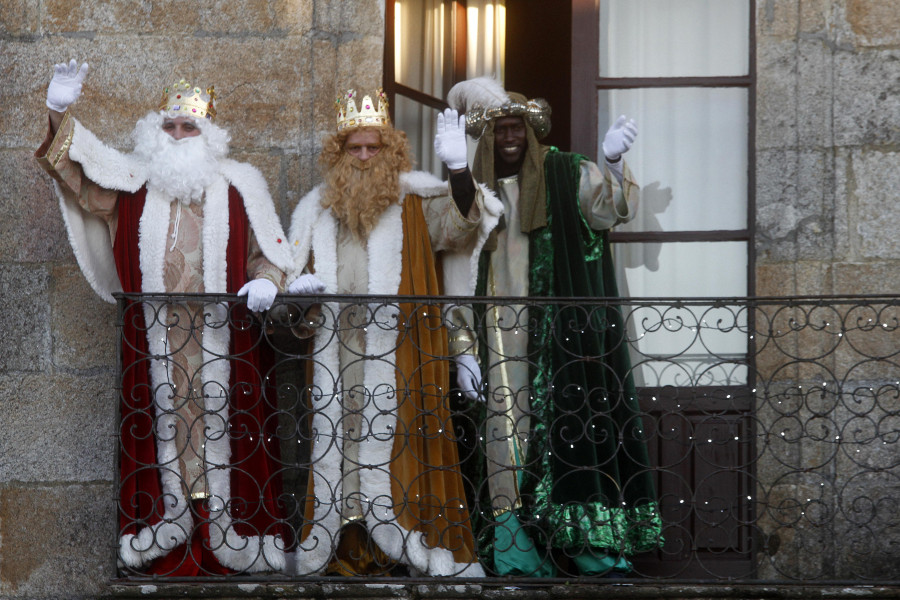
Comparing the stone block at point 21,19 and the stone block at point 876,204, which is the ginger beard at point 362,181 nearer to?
the stone block at point 21,19

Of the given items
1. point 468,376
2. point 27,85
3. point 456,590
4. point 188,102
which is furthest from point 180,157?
point 456,590

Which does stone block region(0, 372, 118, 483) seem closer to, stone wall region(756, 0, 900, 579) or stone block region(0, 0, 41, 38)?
stone block region(0, 0, 41, 38)

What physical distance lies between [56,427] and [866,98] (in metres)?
3.77

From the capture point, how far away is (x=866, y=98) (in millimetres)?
6715

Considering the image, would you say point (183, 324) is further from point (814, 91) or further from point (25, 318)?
point (814, 91)

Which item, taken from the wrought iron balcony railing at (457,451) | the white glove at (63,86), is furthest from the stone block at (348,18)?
the wrought iron balcony railing at (457,451)

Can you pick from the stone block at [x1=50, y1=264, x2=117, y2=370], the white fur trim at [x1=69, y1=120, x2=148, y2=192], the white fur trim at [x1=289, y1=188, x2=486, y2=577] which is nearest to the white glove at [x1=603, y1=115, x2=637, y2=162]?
the white fur trim at [x1=289, y1=188, x2=486, y2=577]

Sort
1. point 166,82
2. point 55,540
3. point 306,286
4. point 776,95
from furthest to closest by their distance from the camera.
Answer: point 776,95
point 166,82
point 55,540
point 306,286

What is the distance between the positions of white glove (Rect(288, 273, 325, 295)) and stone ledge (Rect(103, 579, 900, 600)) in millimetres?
1123

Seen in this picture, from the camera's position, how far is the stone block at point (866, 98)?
668 centimetres

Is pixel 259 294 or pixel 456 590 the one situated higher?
pixel 259 294

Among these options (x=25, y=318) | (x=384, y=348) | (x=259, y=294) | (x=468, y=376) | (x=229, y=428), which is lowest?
(x=229, y=428)

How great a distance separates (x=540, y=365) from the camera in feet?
20.4

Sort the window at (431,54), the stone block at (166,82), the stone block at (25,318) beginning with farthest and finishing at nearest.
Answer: the window at (431,54)
the stone block at (166,82)
the stone block at (25,318)
